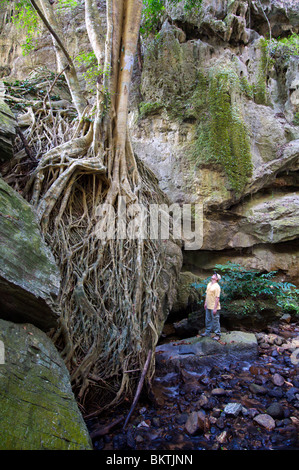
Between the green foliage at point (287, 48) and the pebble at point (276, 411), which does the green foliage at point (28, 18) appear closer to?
the green foliage at point (287, 48)

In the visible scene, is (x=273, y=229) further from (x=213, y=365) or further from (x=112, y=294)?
(x=112, y=294)

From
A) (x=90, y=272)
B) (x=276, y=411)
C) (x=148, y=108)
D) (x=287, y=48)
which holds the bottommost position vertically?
(x=276, y=411)

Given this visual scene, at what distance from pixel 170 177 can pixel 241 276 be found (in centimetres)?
309

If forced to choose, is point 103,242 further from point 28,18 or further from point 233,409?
point 28,18

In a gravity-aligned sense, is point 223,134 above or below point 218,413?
above

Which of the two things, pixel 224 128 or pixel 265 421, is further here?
pixel 224 128

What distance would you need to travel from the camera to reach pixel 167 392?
350cm

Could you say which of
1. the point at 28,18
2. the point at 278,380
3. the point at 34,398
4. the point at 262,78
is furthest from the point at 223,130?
the point at 34,398

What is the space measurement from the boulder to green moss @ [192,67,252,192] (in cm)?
384

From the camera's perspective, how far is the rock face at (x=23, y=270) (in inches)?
82.4

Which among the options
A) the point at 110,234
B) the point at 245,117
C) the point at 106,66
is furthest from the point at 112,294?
the point at 245,117

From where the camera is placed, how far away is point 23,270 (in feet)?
7.24

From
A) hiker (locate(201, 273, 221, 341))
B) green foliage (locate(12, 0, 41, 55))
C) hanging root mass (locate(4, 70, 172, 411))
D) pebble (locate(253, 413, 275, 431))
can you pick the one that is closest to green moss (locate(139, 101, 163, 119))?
green foliage (locate(12, 0, 41, 55))

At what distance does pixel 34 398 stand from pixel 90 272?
170cm
